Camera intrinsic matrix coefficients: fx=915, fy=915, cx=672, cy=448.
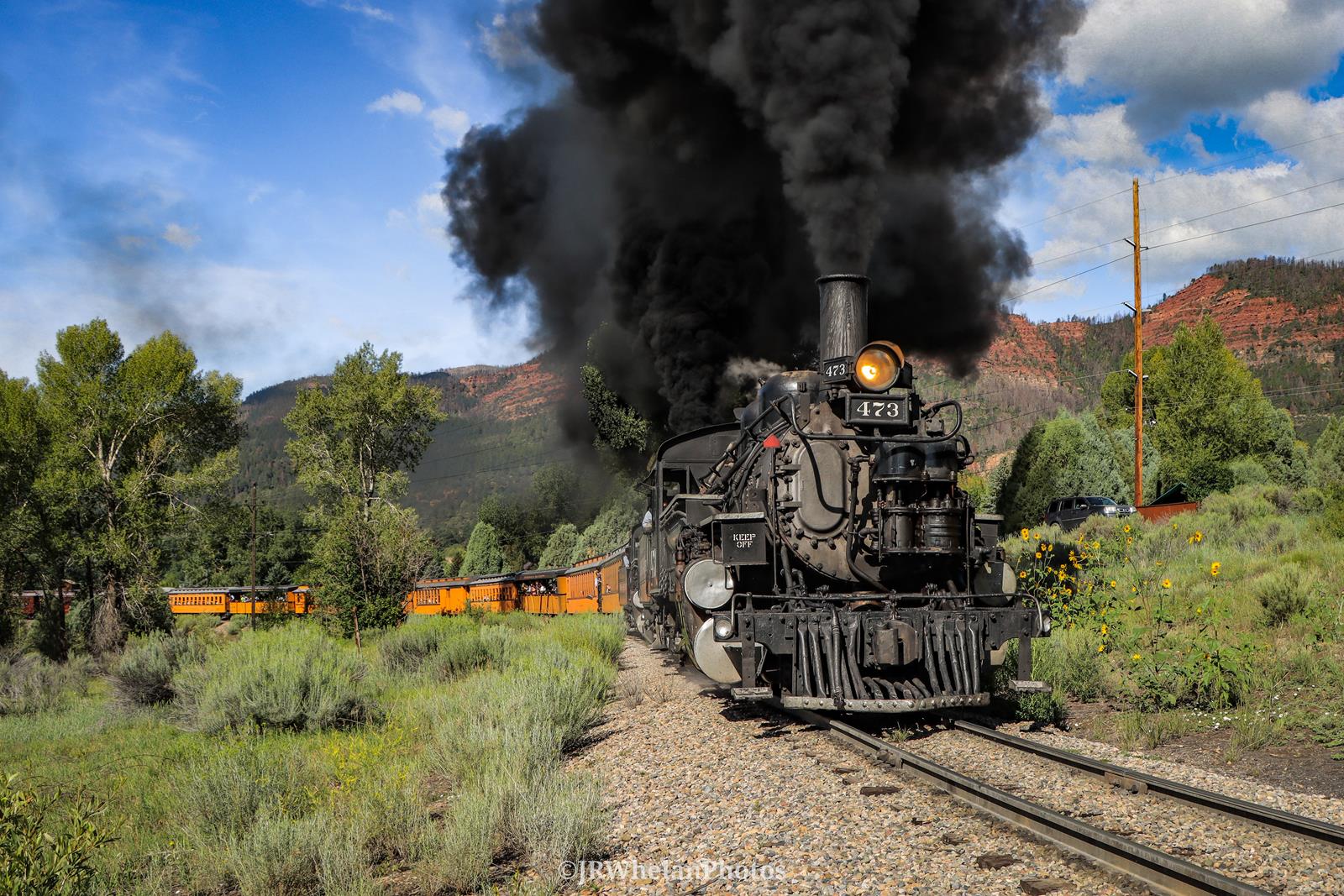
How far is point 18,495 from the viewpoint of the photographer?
83.4ft

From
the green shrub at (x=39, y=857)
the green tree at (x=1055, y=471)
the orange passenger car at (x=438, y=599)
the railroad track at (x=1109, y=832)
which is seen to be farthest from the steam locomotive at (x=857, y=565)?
the orange passenger car at (x=438, y=599)

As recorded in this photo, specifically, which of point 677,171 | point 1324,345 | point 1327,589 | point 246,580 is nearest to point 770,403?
point 1327,589

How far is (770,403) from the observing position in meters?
9.27

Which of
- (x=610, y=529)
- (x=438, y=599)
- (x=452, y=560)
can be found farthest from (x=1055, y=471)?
(x=452, y=560)

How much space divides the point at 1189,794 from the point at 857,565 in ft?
10.9

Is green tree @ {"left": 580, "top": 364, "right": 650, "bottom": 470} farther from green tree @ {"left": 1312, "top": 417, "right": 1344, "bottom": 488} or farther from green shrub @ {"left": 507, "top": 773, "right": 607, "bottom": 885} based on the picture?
green shrub @ {"left": 507, "top": 773, "right": 607, "bottom": 885}

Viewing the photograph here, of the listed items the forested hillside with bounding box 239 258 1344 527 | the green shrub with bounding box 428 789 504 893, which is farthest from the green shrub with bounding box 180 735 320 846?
the forested hillside with bounding box 239 258 1344 527

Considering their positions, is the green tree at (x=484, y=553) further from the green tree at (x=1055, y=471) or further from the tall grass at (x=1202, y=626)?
the tall grass at (x=1202, y=626)

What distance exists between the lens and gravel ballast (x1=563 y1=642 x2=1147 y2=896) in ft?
14.9

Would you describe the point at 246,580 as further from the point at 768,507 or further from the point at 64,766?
the point at 768,507

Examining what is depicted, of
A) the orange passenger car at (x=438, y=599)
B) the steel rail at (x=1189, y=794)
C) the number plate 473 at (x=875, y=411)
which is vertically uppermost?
the number plate 473 at (x=875, y=411)

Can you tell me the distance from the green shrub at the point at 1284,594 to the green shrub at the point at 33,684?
61.1ft

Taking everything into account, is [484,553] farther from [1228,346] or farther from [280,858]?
[1228,346]

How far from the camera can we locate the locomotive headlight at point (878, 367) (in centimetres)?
845
